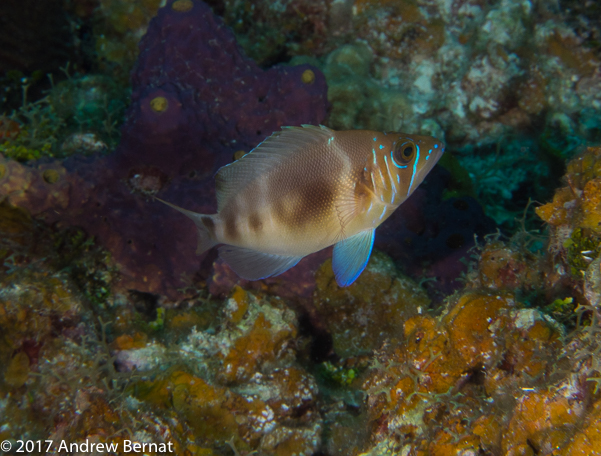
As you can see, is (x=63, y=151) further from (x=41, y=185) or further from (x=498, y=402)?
(x=498, y=402)

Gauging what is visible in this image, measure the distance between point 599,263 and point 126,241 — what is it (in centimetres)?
428

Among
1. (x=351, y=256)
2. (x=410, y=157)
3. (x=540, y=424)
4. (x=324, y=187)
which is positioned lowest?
(x=540, y=424)

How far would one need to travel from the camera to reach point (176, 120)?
401 centimetres

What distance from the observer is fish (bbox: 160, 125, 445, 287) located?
2484 millimetres

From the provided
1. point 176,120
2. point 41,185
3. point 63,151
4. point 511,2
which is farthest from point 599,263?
point 511,2

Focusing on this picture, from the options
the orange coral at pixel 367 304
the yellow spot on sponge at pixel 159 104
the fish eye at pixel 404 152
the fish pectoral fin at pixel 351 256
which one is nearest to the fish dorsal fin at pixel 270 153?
the fish eye at pixel 404 152

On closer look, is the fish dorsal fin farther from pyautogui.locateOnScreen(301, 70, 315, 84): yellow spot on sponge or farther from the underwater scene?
pyautogui.locateOnScreen(301, 70, 315, 84): yellow spot on sponge

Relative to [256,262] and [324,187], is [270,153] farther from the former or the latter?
[256,262]

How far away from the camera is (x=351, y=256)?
260cm

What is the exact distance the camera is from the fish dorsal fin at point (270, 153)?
98.9 inches

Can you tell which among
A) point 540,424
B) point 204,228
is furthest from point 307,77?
point 540,424

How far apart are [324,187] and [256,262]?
32.0 inches

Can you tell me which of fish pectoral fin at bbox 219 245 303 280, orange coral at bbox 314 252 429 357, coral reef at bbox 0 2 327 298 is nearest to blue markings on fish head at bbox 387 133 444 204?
fish pectoral fin at bbox 219 245 303 280

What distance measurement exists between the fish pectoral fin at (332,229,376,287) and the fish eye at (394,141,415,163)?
0.55 meters
